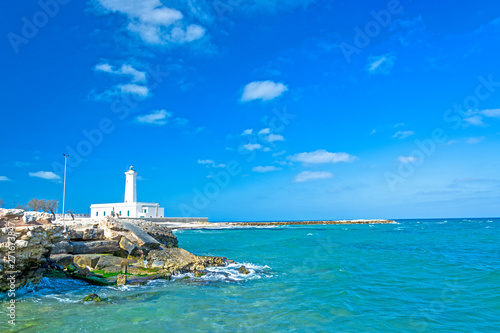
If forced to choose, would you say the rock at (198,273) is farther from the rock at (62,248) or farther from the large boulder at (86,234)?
the large boulder at (86,234)

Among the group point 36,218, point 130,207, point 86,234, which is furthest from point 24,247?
point 130,207

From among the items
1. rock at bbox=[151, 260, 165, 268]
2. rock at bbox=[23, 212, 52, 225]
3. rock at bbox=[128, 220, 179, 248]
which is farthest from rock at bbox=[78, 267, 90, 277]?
rock at bbox=[128, 220, 179, 248]

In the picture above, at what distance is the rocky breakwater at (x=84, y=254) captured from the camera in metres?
9.76

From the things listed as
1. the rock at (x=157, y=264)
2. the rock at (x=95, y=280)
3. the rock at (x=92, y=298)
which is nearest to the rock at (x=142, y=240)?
the rock at (x=157, y=264)

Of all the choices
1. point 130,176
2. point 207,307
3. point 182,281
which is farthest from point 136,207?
point 207,307

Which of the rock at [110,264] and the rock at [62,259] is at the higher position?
the rock at [62,259]

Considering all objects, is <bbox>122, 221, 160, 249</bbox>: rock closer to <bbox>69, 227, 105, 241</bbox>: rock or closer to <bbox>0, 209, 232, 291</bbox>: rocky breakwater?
<bbox>0, 209, 232, 291</bbox>: rocky breakwater

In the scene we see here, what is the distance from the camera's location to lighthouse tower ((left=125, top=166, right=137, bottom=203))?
65125 millimetres

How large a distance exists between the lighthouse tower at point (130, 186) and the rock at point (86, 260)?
52.7 m

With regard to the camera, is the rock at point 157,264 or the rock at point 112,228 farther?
the rock at point 112,228

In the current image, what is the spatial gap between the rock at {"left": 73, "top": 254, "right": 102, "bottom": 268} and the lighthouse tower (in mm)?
52669

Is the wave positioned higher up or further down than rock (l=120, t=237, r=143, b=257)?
further down

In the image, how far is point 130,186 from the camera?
65.3m

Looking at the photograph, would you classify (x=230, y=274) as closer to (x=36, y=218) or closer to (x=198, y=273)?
(x=198, y=273)
